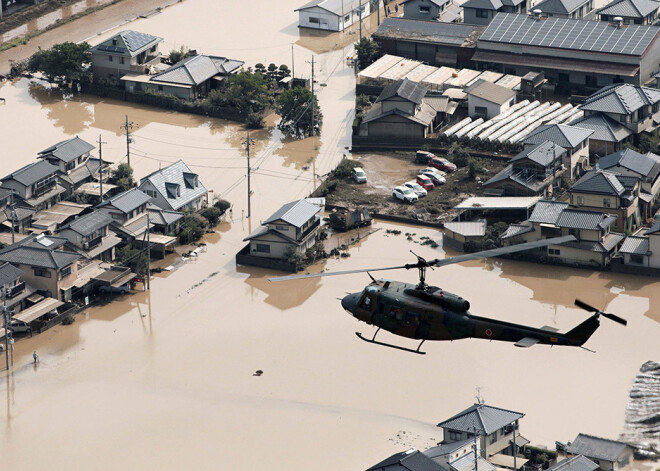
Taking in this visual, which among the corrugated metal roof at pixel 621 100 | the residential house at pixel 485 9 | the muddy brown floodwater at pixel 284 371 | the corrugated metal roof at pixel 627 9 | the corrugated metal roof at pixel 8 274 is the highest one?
the corrugated metal roof at pixel 627 9

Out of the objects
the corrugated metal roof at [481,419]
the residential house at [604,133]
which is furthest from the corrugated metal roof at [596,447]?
the residential house at [604,133]

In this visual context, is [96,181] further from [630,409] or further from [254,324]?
[630,409]

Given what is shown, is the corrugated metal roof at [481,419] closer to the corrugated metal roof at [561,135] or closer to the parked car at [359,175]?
the corrugated metal roof at [561,135]

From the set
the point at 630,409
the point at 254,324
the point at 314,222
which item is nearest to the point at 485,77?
the point at 314,222

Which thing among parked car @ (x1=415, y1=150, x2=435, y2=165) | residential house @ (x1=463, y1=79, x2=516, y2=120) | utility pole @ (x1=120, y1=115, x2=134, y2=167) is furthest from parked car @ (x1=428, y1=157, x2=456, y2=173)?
utility pole @ (x1=120, y1=115, x2=134, y2=167)

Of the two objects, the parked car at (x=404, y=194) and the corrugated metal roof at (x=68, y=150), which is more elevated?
the corrugated metal roof at (x=68, y=150)

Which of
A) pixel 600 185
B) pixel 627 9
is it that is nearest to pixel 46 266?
pixel 600 185

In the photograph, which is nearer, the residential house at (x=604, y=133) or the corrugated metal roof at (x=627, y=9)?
the residential house at (x=604, y=133)
